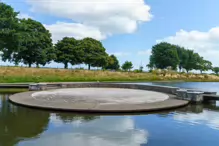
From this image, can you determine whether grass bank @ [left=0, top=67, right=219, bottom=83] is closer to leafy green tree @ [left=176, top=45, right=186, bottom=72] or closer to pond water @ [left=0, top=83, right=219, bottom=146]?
pond water @ [left=0, top=83, right=219, bottom=146]

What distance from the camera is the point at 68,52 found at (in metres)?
45.9

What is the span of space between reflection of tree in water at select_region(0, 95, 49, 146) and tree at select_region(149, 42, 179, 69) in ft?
196

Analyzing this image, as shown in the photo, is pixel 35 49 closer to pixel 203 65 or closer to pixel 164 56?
pixel 164 56

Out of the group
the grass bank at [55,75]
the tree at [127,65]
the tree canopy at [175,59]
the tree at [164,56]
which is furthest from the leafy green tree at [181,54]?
the grass bank at [55,75]

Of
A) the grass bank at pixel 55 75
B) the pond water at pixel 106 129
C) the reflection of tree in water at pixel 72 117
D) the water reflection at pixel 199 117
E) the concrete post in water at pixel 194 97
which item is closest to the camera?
the pond water at pixel 106 129

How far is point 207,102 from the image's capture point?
12.5m

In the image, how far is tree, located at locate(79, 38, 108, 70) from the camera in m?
47.9

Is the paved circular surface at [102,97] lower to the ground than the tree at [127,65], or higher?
lower

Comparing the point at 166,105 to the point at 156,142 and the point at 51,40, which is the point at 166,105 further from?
the point at 51,40

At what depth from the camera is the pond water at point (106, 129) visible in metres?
5.45

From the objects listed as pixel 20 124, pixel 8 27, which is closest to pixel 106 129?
pixel 20 124

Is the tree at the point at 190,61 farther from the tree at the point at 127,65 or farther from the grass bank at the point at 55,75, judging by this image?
the grass bank at the point at 55,75

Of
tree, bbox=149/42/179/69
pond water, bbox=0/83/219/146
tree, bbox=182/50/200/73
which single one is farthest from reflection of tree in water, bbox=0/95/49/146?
tree, bbox=182/50/200/73

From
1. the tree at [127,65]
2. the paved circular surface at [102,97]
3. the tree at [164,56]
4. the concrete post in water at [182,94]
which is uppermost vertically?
the tree at [164,56]
